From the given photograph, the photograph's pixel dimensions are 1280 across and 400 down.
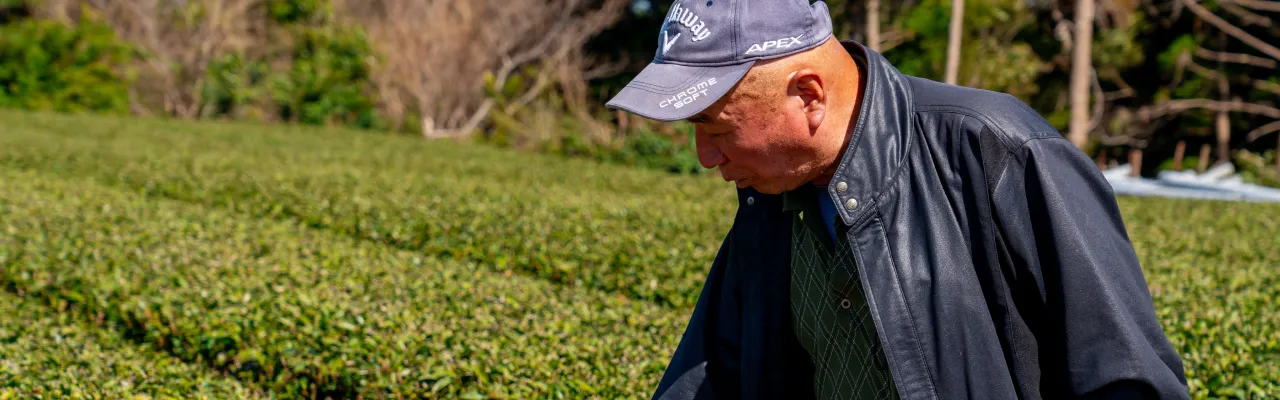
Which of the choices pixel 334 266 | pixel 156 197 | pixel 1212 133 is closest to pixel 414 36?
pixel 156 197

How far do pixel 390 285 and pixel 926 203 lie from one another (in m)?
4.52

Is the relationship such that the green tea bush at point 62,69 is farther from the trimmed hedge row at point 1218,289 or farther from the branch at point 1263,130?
the branch at point 1263,130

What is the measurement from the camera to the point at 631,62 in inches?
1091

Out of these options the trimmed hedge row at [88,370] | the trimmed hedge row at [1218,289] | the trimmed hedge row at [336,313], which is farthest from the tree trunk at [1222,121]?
the trimmed hedge row at [88,370]

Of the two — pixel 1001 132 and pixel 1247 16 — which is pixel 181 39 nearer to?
pixel 1247 16

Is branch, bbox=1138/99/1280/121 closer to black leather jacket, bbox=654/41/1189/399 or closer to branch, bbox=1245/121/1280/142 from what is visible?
branch, bbox=1245/121/1280/142

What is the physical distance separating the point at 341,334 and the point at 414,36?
21.9 metres

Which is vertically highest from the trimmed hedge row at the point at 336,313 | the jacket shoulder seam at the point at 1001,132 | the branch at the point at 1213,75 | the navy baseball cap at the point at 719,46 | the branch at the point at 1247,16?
the branch at the point at 1247,16

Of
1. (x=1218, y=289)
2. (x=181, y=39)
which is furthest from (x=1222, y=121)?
(x=181, y=39)

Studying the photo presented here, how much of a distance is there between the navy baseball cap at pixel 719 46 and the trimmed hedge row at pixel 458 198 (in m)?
4.81

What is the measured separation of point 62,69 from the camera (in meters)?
27.4

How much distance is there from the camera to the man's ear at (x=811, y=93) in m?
1.73

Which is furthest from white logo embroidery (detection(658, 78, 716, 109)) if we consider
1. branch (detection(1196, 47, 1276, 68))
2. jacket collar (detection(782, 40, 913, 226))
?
branch (detection(1196, 47, 1276, 68))

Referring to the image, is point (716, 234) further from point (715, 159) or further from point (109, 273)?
point (715, 159)
